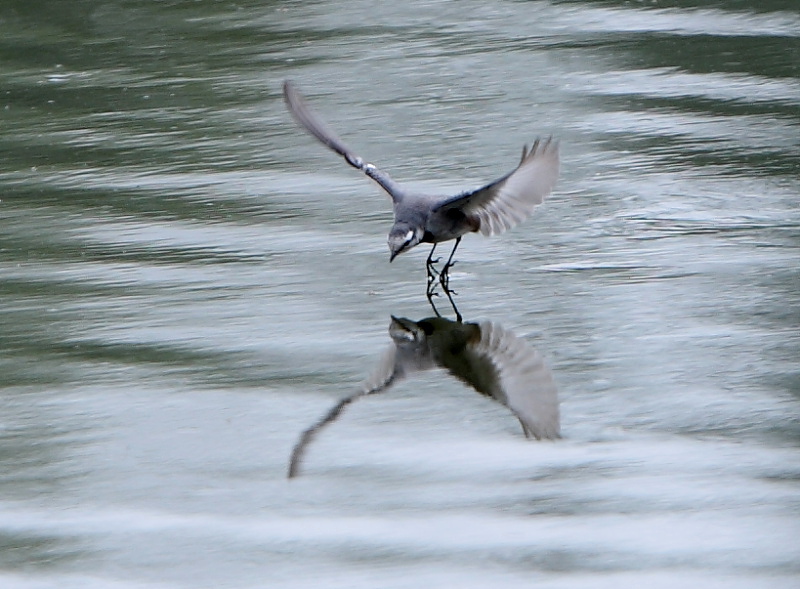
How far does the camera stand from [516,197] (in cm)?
637

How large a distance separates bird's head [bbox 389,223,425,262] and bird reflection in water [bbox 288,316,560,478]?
1.29ft

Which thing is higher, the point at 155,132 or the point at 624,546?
the point at 155,132

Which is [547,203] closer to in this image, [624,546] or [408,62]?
[408,62]

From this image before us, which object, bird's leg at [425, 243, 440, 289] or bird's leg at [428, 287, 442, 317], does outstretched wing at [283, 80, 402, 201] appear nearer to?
bird's leg at [425, 243, 440, 289]

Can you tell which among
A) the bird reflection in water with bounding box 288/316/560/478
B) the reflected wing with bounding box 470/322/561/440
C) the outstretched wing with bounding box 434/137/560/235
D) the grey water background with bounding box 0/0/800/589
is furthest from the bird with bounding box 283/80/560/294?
the reflected wing with bounding box 470/322/561/440

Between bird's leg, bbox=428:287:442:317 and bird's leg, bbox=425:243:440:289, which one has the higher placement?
bird's leg, bbox=425:243:440:289

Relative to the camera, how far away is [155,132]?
28.0 feet

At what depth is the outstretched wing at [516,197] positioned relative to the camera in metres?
6.32

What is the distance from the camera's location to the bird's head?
6.32 m

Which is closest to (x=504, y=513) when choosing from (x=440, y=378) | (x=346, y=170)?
(x=440, y=378)

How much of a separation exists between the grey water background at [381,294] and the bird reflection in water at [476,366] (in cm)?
7

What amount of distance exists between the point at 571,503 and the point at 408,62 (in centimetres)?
547

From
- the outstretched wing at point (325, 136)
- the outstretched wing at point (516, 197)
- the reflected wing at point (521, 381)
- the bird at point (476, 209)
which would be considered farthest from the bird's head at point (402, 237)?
the reflected wing at point (521, 381)

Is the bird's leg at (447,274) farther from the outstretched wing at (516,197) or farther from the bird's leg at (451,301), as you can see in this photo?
the outstretched wing at (516,197)
